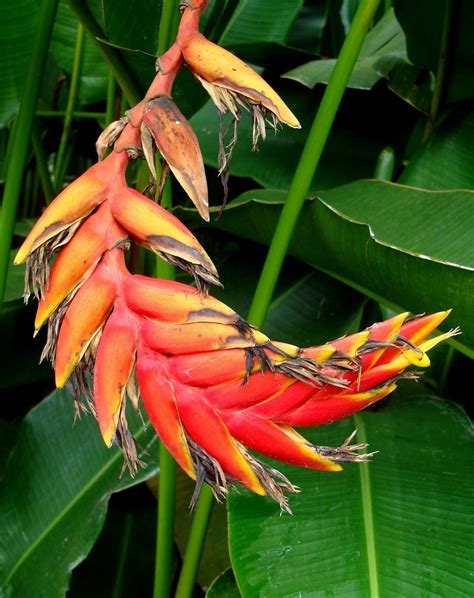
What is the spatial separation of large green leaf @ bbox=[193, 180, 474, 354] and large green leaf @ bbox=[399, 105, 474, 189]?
137 millimetres

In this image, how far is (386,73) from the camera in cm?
92

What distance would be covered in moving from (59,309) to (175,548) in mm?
717

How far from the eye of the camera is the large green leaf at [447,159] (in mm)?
845

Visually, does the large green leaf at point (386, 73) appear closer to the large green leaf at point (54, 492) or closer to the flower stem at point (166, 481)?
the flower stem at point (166, 481)

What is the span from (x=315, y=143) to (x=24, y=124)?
292 mm

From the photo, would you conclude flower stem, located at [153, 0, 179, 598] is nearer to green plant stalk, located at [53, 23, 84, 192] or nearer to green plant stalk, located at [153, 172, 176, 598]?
green plant stalk, located at [153, 172, 176, 598]

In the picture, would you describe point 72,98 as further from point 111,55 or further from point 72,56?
point 111,55

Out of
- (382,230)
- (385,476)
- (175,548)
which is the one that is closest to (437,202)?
(382,230)

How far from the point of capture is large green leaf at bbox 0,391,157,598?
2.49 ft

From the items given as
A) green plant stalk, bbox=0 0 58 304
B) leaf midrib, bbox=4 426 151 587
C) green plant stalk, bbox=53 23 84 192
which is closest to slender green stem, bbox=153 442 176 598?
leaf midrib, bbox=4 426 151 587

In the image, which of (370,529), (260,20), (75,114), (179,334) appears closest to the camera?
(179,334)

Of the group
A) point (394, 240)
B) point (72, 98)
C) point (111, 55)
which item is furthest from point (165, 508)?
point (72, 98)

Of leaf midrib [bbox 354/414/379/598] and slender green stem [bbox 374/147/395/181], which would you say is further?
slender green stem [bbox 374/147/395/181]

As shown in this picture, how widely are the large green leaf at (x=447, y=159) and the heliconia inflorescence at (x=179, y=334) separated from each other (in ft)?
1.71
